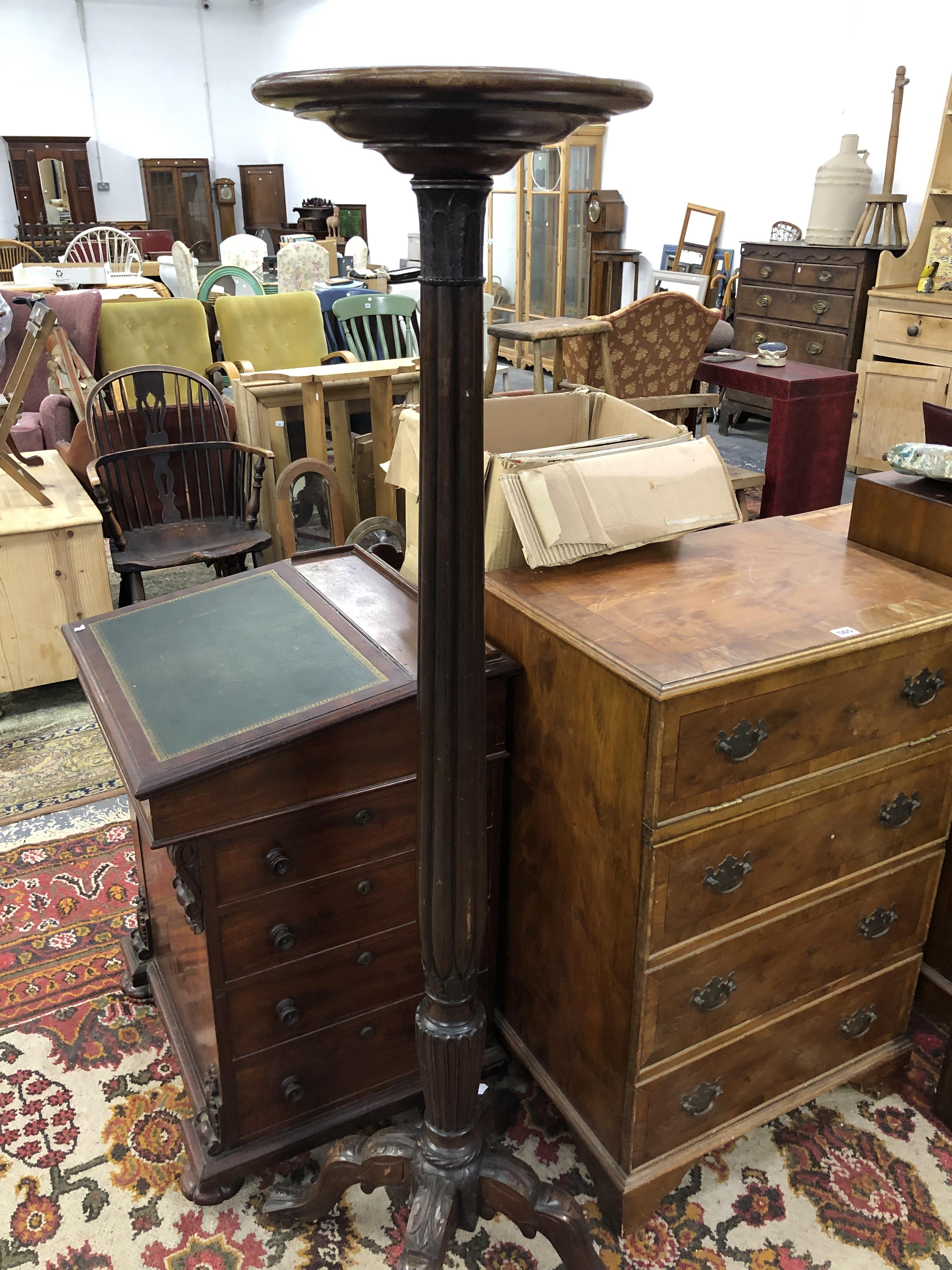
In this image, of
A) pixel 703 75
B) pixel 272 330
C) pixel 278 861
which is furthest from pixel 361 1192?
pixel 703 75

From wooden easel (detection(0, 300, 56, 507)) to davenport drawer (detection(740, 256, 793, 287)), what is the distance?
4.29 m

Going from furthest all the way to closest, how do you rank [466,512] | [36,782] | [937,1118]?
[36,782], [937,1118], [466,512]

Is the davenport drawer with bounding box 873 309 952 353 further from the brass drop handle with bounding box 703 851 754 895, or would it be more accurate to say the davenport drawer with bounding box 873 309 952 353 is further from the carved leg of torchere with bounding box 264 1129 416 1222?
the carved leg of torchere with bounding box 264 1129 416 1222

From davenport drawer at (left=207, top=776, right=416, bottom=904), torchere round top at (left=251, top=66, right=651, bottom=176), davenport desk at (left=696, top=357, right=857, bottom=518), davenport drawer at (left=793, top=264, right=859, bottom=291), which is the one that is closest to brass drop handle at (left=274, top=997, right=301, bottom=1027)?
davenport drawer at (left=207, top=776, right=416, bottom=904)

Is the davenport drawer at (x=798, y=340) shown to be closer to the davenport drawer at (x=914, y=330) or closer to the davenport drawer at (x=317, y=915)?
the davenport drawer at (x=914, y=330)

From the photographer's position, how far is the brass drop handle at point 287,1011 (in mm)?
1500

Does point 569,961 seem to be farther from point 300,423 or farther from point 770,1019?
point 300,423

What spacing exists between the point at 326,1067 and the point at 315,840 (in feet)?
1.41

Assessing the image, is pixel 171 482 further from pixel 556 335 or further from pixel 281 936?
pixel 281 936

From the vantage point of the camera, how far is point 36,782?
2.70 metres

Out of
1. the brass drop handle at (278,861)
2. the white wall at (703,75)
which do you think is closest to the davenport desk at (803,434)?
A: the white wall at (703,75)

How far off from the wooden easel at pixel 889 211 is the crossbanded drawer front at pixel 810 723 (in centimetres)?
479

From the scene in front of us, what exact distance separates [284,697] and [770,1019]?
907 mm

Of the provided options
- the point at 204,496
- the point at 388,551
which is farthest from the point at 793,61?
the point at 388,551
